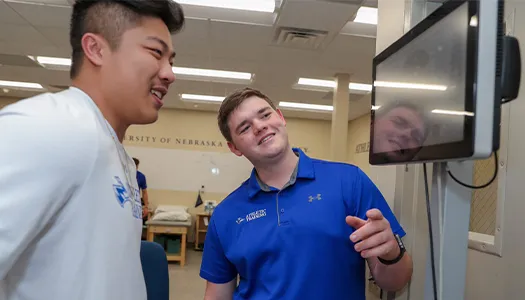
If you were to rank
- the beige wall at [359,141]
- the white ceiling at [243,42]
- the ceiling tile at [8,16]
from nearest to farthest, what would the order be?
the white ceiling at [243,42] < the ceiling tile at [8,16] < the beige wall at [359,141]

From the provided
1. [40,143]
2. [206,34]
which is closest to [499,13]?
[40,143]

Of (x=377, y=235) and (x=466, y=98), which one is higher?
(x=466, y=98)

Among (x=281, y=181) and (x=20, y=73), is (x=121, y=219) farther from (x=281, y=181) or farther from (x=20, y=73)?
(x=20, y=73)

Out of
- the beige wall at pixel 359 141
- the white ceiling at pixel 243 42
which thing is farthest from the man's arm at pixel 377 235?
the beige wall at pixel 359 141

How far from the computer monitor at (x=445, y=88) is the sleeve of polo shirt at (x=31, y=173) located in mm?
675

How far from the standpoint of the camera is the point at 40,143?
69 centimetres

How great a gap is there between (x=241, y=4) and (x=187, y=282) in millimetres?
3359

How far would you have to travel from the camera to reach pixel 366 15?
3.22 meters

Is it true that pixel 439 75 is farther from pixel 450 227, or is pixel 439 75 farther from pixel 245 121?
pixel 245 121

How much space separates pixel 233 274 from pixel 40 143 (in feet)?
2.92

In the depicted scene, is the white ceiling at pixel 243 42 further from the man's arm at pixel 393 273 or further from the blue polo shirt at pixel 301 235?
the man's arm at pixel 393 273

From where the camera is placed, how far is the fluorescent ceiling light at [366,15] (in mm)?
3088

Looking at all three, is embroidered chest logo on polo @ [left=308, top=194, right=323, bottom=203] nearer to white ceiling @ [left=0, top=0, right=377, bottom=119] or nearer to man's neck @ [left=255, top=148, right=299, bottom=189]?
man's neck @ [left=255, top=148, right=299, bottom=189]

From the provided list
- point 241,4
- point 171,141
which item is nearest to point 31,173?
A: point 241,4
